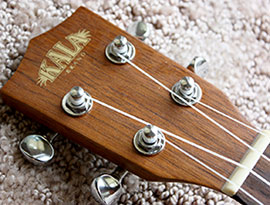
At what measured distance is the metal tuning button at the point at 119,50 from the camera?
850 mm

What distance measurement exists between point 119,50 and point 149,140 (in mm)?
208

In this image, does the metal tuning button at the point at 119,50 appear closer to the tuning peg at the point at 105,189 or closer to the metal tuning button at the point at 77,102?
the metal tuning button at the point at 77,102

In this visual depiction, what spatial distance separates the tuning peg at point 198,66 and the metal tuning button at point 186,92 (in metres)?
0.09

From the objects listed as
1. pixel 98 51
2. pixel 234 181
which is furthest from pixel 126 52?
pixel 234 181

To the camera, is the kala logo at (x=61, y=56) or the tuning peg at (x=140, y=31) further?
the tuning peg at (x=140, y=31)

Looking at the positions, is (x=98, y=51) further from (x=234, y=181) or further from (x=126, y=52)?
(x=234, y=181)

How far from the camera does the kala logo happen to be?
2.78ft

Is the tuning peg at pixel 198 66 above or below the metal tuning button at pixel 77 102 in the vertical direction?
above

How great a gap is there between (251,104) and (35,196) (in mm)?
570

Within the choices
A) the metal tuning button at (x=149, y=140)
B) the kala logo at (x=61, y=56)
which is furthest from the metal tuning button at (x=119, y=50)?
the metal tuning button at (x=149, y=140)

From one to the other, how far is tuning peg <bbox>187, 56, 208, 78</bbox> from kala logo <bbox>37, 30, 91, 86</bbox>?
9.0 inches

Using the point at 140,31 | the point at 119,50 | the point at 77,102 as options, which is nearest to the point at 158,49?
the point at 140,31

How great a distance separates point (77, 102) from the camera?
31.1 inches

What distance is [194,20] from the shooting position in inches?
46.1
